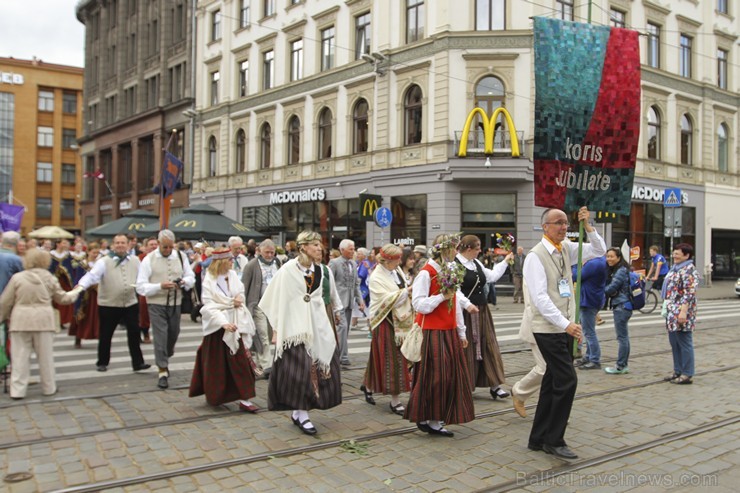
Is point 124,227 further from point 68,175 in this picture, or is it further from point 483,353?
point 68,175

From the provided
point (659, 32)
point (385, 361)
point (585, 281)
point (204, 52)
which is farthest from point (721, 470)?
point (204, 52)

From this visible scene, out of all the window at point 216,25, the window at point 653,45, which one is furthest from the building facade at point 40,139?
the window at point 653,45

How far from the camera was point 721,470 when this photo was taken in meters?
5.07

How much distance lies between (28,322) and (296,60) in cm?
2648

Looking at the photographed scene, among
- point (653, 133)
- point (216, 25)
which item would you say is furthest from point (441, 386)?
point (216, 25)

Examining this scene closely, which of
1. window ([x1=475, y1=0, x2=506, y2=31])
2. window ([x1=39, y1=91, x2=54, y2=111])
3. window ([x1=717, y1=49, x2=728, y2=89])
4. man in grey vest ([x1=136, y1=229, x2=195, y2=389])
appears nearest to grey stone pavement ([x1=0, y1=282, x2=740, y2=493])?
man in grey vest ([x1=136, y1=229, x2=195, y2=389])

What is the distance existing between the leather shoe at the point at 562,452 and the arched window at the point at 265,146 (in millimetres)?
29843

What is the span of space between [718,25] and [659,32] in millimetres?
5026

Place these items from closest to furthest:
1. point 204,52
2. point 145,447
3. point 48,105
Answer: point 145,447, point 204,52, point 48,105

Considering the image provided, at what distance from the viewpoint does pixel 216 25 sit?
37.4 m

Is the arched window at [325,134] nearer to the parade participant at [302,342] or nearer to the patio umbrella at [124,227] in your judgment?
the patio umbrella at [124,227]

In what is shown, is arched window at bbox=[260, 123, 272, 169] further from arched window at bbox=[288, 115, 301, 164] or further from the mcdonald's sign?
the mcdonald's sign

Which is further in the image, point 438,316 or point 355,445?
point 438,316

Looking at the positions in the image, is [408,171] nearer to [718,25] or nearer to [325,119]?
[325,119]
